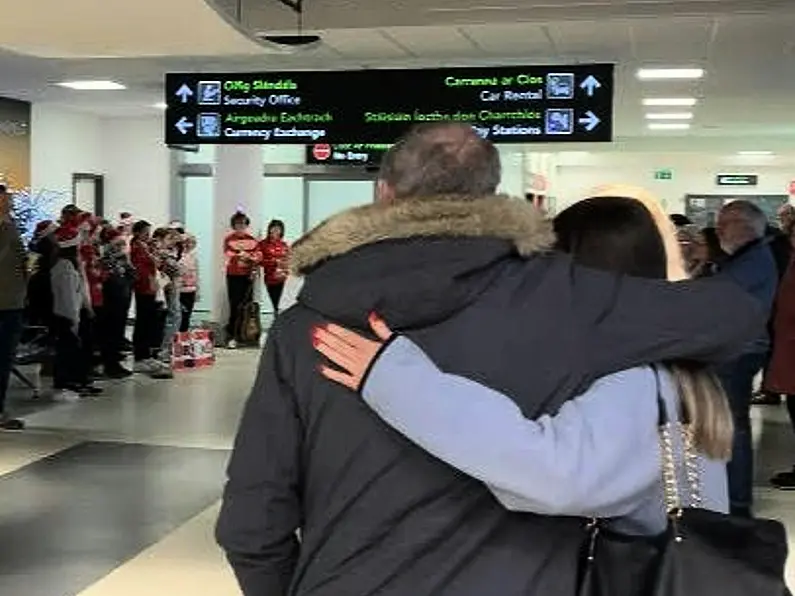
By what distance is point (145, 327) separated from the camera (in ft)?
36.3

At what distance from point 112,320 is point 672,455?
30.0ft

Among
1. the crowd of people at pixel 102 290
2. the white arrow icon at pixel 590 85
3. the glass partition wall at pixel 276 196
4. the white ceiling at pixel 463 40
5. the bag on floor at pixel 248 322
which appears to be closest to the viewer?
the white ceiling at pixel 463 40

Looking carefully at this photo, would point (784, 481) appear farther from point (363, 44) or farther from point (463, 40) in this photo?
point (363, 44)

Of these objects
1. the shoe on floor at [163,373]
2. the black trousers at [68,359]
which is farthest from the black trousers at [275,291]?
the black trousers at [68,359]

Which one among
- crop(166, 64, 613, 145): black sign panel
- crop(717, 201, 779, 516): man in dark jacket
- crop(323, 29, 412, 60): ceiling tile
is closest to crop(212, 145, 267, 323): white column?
crop(323, 29, 412, 60): ceiling tile

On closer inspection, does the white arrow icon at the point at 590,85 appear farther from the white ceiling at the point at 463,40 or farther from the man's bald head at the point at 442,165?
the man's bald head at the point at 442,165

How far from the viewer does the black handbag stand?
1.45 metres

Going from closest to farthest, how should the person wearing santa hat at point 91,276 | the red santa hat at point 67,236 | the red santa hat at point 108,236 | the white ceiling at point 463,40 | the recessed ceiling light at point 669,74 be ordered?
the white ceiling at point 463,40
the red santa hat at point 67,236
the person wearing santa hat at point 91,276
the red santa hat at point 108,236
the recessed ceiling light at point 669,74

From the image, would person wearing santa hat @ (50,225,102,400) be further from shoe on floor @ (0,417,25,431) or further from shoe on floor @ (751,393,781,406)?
shoe on floor @ (751,393,781,406)

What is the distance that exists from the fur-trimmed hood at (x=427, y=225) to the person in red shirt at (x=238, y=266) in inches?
454

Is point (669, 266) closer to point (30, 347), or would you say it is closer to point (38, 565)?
Result: point (38, 565)

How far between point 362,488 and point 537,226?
417 mm

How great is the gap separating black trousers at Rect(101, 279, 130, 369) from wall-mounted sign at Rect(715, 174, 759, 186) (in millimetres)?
16776

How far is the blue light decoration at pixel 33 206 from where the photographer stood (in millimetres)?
14344
